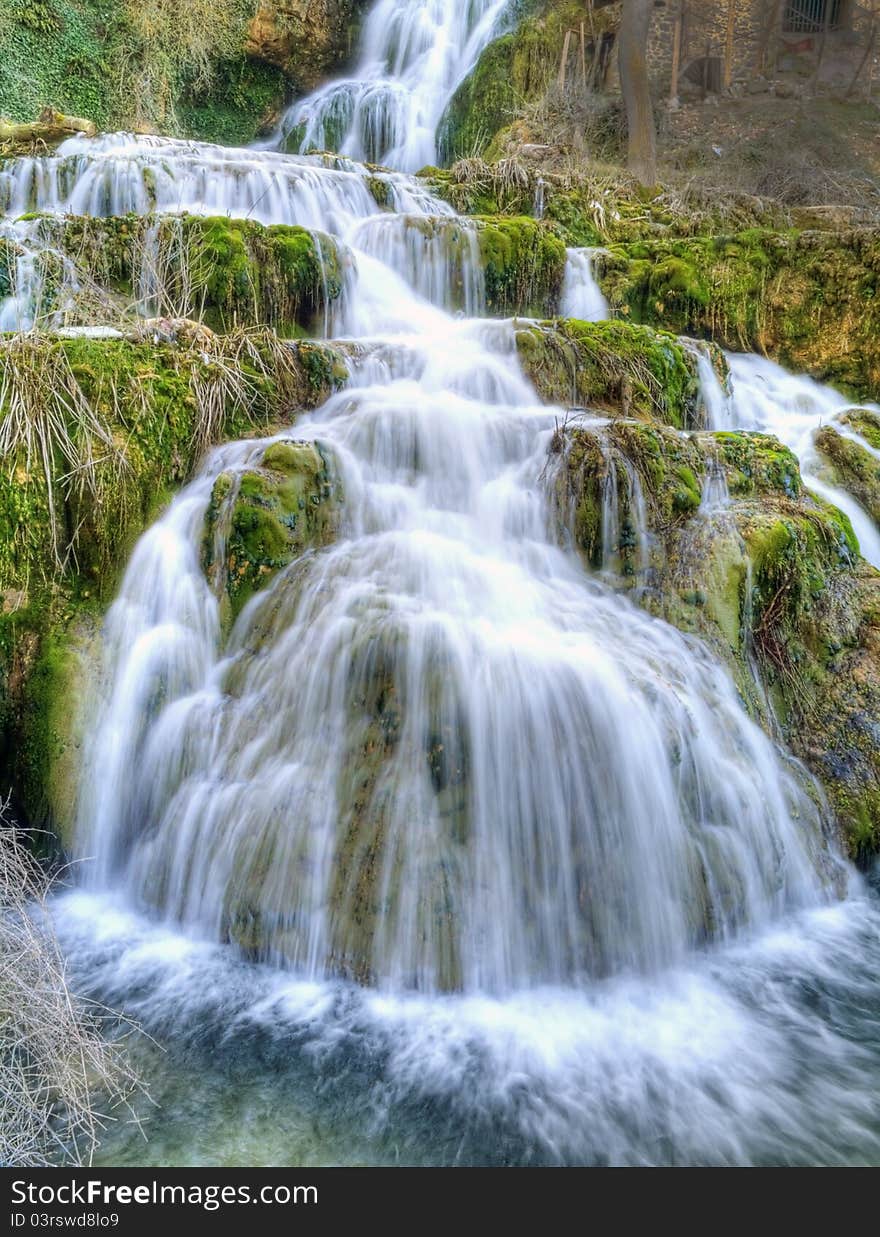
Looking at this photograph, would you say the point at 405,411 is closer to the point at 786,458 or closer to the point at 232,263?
the point at 232,263

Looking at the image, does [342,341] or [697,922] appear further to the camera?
[342,341]

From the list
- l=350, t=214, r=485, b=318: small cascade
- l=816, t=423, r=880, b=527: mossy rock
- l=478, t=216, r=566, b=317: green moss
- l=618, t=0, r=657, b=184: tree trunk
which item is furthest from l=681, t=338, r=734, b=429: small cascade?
l=618, t=0, r=657, b=184: tree trunk

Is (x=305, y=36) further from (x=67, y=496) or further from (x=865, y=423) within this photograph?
(x=67, y=496)

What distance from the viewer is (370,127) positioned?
15.2 metres

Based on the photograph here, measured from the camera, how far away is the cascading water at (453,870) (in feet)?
9.37

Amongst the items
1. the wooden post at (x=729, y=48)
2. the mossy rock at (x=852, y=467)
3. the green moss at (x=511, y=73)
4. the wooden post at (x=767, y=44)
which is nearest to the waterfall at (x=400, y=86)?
the green moss at (x=511, y=73)

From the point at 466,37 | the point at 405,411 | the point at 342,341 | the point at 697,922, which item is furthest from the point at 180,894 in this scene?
the point at 466,37

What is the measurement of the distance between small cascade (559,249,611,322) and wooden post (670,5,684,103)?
43.6ft

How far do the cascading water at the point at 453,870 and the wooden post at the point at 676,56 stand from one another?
58.3ft

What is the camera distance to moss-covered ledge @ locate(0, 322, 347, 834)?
4.23 m

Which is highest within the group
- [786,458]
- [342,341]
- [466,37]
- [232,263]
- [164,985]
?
[466,37]

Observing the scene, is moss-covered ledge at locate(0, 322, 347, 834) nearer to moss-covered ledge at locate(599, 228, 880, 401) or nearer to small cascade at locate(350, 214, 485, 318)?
small cascade at locate(350, 214, 485, 318)

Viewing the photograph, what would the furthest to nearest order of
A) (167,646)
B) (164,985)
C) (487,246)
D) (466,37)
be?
(466,37) → (487,246) → (167,646) → (164,985)

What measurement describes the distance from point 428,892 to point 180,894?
119 centimetres
